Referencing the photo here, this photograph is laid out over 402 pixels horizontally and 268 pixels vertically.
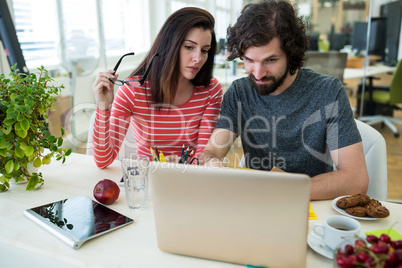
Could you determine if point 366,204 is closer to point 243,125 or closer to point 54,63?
point 243,125

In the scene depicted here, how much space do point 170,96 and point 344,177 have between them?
29.8 inches

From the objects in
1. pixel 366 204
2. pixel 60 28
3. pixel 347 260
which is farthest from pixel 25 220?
pixel 60 28

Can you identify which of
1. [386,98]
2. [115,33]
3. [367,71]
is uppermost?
[115,33]

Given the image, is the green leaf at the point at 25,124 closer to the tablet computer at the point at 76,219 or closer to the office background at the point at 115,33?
the tablet computer at the point at 76,219

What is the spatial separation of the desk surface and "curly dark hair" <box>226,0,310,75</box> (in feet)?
1.96

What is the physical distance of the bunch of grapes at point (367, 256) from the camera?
52 centimetres

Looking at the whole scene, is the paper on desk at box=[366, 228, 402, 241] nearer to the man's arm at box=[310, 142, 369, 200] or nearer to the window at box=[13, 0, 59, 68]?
Answer: the man's arm at box=[310, 142, 369, 200]

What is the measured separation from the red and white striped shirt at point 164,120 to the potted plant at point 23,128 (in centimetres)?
35

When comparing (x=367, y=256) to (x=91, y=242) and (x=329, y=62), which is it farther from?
(x=329, y=62)

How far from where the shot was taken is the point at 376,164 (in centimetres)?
124

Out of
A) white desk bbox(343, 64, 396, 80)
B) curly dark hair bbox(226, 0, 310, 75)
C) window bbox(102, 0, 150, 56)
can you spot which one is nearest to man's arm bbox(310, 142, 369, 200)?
curly dark hair bbox(226, 0, 310, 75)

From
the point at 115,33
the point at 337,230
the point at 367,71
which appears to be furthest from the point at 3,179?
the point at 367,71

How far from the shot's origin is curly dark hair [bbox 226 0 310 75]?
1.25 metres

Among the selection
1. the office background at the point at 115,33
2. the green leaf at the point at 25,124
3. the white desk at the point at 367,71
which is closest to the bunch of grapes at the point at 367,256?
the green leaf at the point at 25,124
